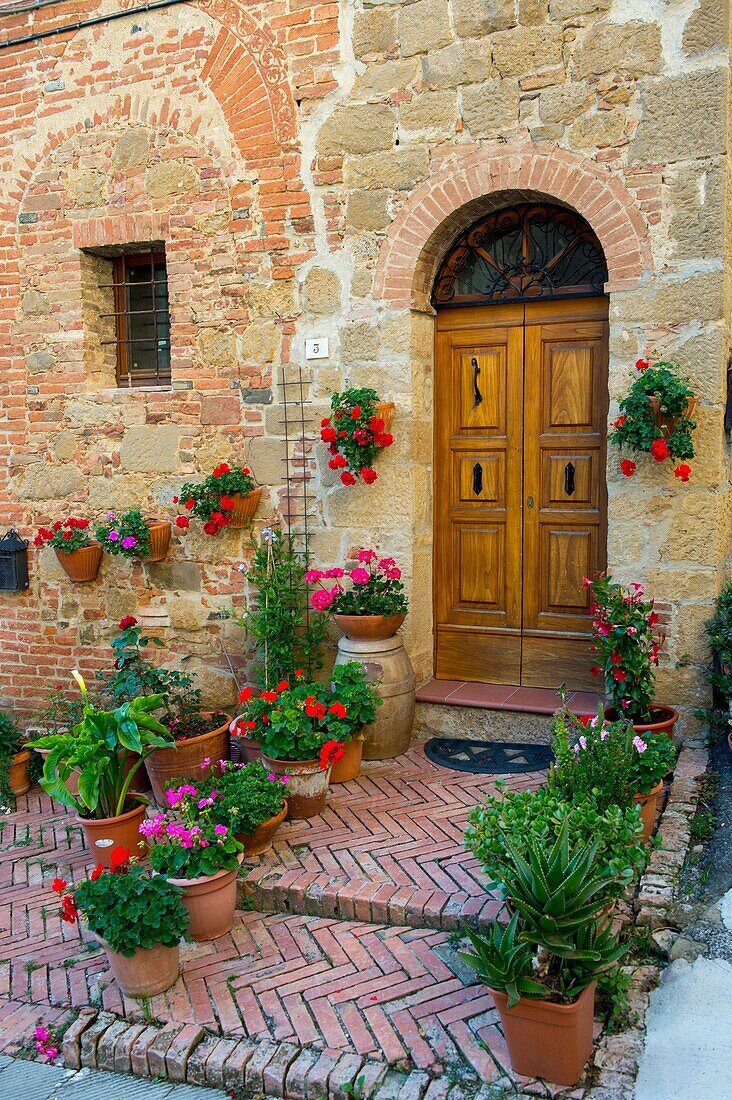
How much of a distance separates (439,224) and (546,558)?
6.82 ft

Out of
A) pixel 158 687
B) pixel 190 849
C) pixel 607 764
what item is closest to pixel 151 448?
pixel 158 687

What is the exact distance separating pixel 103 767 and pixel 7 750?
188 centimetres

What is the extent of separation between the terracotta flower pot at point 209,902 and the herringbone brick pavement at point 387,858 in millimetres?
243

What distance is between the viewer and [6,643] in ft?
23.1

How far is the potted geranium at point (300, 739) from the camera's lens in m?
4.72

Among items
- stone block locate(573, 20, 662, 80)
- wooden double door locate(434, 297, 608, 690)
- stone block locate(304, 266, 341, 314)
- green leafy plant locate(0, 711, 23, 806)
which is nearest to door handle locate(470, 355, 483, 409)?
wooden double door locate(434, 297, 608, 690)

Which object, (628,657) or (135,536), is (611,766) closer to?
(628,657)

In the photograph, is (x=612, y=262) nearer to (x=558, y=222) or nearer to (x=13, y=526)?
(x=558, y=222)

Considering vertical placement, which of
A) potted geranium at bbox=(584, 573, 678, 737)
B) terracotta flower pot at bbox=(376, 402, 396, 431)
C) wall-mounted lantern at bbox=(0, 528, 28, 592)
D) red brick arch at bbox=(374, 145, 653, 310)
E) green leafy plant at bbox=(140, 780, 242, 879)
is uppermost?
red brick arch at bbox=(374, 145, 653, 310)

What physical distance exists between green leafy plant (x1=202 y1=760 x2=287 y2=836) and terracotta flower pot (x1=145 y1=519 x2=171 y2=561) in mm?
2126

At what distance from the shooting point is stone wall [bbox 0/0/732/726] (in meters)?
4.89

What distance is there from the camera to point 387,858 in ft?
14.0

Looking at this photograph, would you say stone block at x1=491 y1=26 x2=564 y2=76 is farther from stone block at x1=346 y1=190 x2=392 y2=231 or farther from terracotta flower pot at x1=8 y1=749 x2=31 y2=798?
terracotta flower pot at x1=8 y1=749 x2=31 y2=798

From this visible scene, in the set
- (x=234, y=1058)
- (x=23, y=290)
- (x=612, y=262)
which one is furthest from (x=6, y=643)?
(x=612, y=262)
